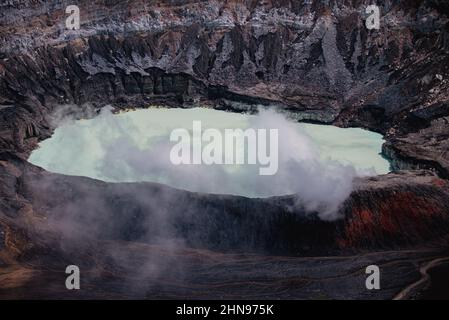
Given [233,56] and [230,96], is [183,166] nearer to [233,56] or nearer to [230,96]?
[230,96]

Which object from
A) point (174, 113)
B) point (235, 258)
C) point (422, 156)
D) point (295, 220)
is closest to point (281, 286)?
point (235, 258)

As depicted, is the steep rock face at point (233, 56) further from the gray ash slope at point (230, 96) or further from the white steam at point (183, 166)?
the white steam at point (183, 166)

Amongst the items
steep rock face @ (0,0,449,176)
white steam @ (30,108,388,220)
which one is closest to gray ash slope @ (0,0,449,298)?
steep rock face @ (0,0,449,176)

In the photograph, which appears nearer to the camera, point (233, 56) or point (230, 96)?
point (230, 96)

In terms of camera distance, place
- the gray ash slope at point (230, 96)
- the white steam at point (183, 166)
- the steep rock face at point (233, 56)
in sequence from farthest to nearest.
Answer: the steep rock face at point (233, 56)
the white steam at point (183, 166)
the gray ash slope at point (230, 96)

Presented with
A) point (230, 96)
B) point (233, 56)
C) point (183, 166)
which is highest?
point (233, 56)

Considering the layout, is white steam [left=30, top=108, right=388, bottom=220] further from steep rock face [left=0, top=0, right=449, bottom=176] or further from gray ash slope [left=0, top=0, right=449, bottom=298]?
steep rock face [left=0, top=0, right=449, bottom=176]

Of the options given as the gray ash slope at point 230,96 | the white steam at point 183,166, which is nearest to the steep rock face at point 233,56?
the gray ash slope at point 230,96

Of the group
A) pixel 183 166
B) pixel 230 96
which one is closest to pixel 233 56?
pixel 230 96
